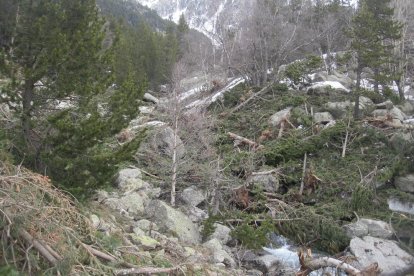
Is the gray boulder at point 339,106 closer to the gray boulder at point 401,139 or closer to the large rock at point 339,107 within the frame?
the large rock at point 339,107

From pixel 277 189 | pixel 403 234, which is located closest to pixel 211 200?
pixel 277 189

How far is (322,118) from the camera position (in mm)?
20609

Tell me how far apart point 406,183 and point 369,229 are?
3.29 metres

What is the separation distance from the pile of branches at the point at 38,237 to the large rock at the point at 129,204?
15.7ft

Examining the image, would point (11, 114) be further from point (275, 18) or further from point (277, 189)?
point (275, 18)

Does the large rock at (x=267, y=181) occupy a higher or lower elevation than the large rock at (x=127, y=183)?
lower

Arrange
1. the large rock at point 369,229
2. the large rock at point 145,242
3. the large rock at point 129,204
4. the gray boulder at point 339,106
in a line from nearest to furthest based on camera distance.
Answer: the large rock at point 145,242 < the large rock at point 129,204 < the large rock at point 369,229 < the gray boulder at point 339,106

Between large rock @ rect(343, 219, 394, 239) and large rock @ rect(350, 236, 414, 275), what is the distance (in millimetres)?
450

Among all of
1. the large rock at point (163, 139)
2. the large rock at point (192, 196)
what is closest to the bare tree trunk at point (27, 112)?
the large rock at point (192, 196)

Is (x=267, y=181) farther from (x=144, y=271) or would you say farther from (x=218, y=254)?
(x=144, y=271)

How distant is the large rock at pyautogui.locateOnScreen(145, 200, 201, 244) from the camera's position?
9848mm

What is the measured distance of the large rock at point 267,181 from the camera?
15312mm

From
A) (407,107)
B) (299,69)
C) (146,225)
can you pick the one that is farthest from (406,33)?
(146,225)

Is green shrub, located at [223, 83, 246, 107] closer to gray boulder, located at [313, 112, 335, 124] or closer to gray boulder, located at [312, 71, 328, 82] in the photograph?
gray boulder, located at [313, 112, 335, 124]
